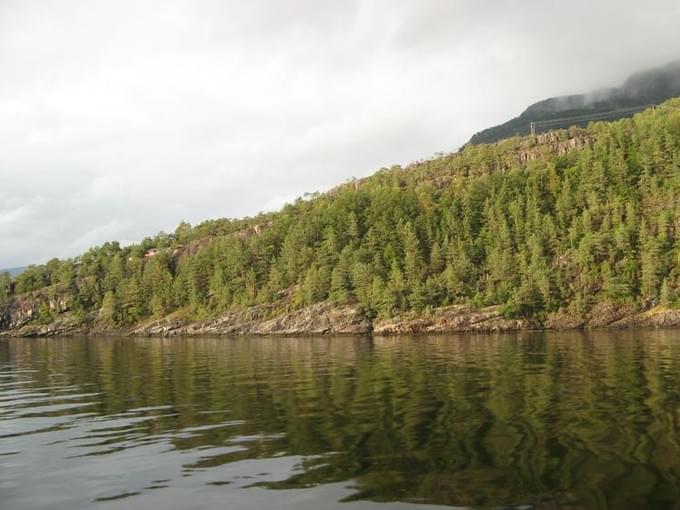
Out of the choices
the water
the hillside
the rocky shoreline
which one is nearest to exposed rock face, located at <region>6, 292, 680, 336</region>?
the rocky shoreline

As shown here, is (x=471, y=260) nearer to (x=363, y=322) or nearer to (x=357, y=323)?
(x=363, y=322)

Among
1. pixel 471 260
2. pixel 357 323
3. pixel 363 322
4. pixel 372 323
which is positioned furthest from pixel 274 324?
pixel 471 260

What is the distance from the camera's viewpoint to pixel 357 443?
18.9m

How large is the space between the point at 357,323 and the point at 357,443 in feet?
390

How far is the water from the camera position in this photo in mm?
13797

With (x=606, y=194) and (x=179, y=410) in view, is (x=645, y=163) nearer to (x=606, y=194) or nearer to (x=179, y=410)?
(x=606, y=194)

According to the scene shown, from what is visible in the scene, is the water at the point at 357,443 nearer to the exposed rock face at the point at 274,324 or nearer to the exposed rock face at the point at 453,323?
the exposed rock face at the point at 453,323

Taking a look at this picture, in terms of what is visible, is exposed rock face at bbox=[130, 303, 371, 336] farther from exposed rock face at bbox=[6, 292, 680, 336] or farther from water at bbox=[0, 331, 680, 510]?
water at bbox=[0, 331, 680, 510]

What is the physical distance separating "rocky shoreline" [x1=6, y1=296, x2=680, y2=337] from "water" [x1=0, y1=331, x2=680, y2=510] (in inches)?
3281

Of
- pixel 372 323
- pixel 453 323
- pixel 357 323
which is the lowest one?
pixel 453 323

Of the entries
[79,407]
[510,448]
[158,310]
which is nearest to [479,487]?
[510,448]

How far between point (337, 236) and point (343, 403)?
151 metres

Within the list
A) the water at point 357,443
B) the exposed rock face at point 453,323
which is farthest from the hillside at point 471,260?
the water at point 357,443

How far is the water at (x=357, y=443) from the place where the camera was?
13797 millimetres
